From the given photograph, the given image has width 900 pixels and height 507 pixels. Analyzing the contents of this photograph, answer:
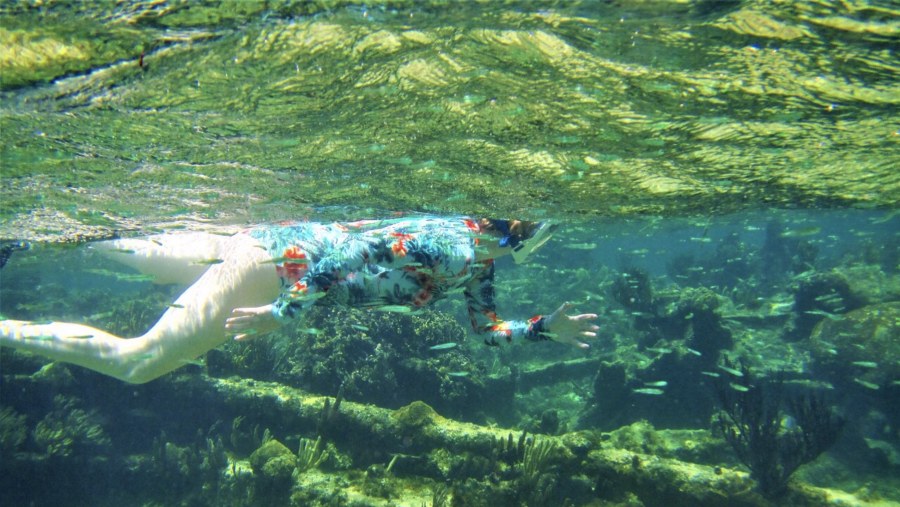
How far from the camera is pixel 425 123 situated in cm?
558

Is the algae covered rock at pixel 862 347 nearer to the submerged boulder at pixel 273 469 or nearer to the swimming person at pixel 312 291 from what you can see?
the swimming person at pixel 312 291

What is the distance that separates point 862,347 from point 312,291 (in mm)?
16118

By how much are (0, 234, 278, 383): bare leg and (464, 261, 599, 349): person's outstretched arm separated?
2.86 meters

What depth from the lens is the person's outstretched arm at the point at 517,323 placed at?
4.93 meters

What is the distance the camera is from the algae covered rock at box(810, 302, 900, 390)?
11961 mm

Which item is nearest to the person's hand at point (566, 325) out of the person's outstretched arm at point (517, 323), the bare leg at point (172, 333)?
the person's outstretched arm at point (517, 323)

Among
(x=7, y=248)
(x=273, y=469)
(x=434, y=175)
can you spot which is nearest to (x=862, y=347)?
(x=434, y=175)

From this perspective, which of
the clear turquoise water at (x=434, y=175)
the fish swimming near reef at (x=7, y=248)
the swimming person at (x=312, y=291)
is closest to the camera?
the clear turquoise water at (x=434, y=175)

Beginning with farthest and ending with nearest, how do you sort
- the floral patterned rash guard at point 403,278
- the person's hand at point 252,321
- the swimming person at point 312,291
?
1. the swimming person at point 312,291
2. the floral patterned rash guard at point 403,278
3. the person's hand at point 252,321

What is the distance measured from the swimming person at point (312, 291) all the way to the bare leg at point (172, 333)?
0.01m

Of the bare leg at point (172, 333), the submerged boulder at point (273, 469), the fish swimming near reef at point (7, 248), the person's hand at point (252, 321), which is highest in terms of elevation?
the person's hand at point (252, 321)

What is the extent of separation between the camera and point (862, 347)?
12.8m

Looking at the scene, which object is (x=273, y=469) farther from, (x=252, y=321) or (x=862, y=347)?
(x=862, y=347)

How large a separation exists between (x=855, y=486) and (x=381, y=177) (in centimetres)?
1292
